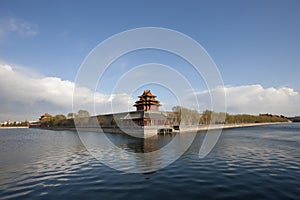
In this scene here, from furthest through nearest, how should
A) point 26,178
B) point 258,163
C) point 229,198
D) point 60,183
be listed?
point 258,163 < point 26,178 < point 60,183 < point 229,198

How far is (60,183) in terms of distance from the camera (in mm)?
10898

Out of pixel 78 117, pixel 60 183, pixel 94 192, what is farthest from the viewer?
pixel 78 117

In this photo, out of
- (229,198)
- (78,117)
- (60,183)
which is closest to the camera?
(229,198)

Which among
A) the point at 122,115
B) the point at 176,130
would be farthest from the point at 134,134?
the point at 122,115

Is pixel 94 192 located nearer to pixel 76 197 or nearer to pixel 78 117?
pixel 76 197

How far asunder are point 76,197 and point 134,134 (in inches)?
1463

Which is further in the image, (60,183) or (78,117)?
(78,117)

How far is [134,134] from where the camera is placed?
45.8 metres

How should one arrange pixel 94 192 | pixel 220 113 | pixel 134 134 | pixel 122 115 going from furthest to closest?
pixel 220 113
pixel 122 115
pixel 134 134
pixel 94 192

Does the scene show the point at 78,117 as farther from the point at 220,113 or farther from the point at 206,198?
the point at 206,198

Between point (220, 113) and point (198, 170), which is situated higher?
point (220, 113)

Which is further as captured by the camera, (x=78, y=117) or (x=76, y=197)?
(x=78, y=117)

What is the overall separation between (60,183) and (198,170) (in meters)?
8.88

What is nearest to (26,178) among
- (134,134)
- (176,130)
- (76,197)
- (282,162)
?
(76,197)
